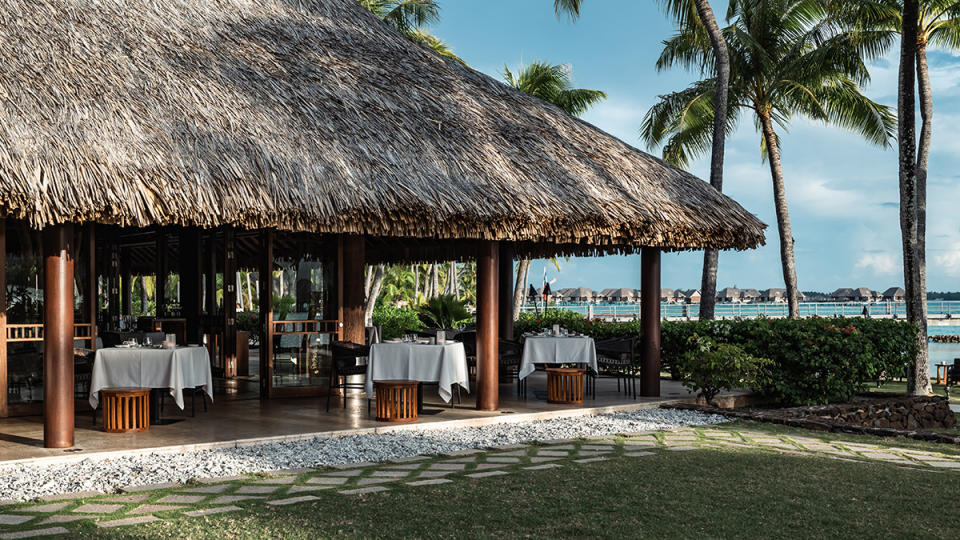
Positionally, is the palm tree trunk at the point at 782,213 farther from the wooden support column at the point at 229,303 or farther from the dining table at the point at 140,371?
the dining table at the point at 140,371

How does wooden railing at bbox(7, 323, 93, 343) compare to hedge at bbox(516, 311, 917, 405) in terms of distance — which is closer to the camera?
wooden railing at bbox(7, 323, 93, 343)

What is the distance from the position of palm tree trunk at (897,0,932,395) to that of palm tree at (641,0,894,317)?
5529mm

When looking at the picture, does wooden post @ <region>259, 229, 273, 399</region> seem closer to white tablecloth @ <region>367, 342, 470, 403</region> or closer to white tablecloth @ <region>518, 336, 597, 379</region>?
white tablecloth @ <region>367, 342, 470, 403</region>

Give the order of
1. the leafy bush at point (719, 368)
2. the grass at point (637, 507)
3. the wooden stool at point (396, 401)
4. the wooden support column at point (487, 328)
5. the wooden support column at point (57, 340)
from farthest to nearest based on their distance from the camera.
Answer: the leafy bush at point (719, 368) < the wooden support column at point (487, 328) < the wooden stool at point (396, 401) < the wooden support column at point (57, 340) < the grass at point (637, 507)

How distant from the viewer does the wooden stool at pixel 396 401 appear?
26.6 ft

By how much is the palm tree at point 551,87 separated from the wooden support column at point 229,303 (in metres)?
13.0

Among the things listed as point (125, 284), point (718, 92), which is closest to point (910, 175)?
point (718, 92)

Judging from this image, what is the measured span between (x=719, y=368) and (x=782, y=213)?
37.1ft

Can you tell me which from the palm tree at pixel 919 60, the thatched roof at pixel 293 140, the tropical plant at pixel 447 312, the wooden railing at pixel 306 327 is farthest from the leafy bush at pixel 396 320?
the palm tree at pixel 919 60

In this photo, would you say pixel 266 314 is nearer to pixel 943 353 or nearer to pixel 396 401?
pixel 396 401

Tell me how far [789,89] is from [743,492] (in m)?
15.6

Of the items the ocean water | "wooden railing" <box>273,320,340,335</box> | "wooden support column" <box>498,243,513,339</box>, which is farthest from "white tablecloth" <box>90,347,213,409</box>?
the ocean water

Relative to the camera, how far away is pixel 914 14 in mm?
12000

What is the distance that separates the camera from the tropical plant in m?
17.8
